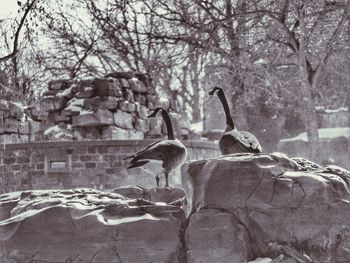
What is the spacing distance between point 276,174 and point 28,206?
202 cm

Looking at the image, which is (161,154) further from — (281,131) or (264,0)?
(281,131)

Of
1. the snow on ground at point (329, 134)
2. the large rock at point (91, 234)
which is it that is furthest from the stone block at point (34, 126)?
the large rock at point (91, 234)

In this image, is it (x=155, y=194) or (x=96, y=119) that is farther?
(x=96, y=119)

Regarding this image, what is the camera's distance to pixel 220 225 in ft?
14.1

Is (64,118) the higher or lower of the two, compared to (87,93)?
lower

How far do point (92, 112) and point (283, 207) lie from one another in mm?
8376

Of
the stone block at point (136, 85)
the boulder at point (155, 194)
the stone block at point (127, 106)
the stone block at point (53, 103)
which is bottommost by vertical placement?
the boulder at point (155, 194)

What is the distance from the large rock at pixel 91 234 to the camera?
172 inches

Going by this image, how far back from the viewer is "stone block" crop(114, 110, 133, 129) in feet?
40.8

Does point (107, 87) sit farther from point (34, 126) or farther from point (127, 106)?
point (34, 126)

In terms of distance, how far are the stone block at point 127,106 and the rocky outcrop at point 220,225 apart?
26.6 ft

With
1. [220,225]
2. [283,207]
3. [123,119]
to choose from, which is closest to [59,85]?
[123,119]

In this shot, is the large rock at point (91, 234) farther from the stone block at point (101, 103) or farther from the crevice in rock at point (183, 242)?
the stone block at point (101, 103)

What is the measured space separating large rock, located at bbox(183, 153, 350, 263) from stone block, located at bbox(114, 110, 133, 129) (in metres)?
8.18
